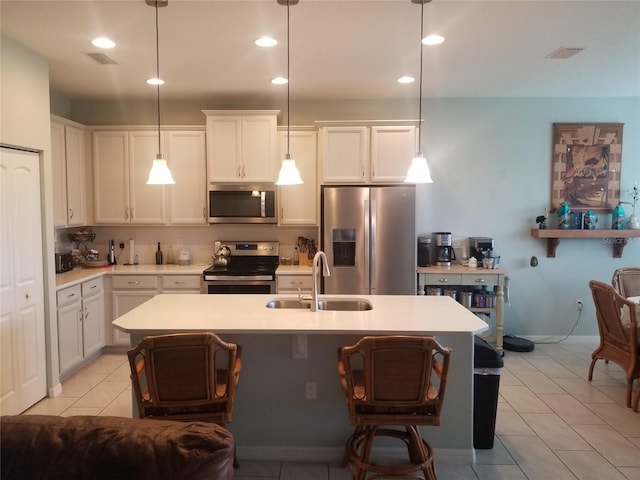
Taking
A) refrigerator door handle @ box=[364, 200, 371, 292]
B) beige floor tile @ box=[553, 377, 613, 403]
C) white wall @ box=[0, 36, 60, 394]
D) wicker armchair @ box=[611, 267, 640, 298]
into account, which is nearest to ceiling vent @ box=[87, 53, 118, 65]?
white wall @ box=[0, 36, 60, 394]

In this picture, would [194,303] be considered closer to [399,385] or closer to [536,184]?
[399,385]

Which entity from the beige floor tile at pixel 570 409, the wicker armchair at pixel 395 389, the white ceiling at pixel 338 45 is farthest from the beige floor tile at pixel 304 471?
the white ceiling at pixel 338 45

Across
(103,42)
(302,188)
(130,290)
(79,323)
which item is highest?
(103,42)

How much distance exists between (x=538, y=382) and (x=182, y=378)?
10.6ft

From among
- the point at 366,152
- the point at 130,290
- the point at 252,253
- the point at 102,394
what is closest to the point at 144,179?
the point at 130,290

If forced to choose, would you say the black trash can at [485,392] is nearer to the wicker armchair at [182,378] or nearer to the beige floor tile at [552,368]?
the wicker armchair at [182,378]

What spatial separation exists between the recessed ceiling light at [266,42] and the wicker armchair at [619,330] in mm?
3137

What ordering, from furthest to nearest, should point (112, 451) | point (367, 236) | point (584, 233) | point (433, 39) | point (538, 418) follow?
point (584, 233), point (367, 236), point (538, 418), point (433, 39), point (112, 451)

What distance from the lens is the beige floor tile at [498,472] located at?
267 cm

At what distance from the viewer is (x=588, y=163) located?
518cm

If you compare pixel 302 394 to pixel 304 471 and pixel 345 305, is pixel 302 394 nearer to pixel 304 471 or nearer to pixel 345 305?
pixel 304 471

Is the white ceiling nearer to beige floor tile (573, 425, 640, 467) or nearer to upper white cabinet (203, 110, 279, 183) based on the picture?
upper white cabinet (203, 110, 279, 183)

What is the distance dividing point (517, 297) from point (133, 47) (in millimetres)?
4527

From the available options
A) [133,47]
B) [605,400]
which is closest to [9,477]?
[133,47]
